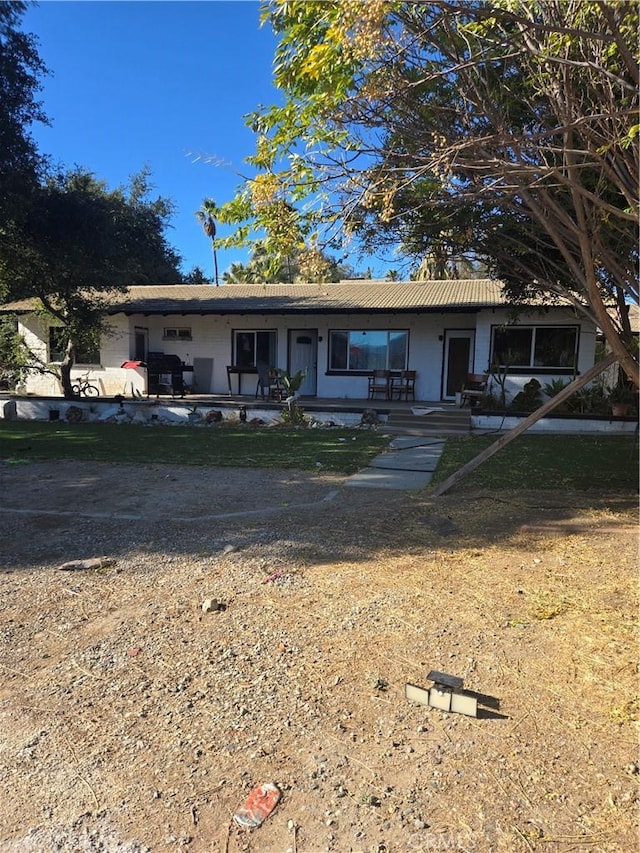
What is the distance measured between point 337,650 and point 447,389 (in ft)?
48.6

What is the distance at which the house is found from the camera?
52.9ft

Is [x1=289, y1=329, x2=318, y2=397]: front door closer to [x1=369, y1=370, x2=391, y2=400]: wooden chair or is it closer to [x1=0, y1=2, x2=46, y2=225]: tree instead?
[x1=369, y1=370, x2=391, y2=400]: wooden chair

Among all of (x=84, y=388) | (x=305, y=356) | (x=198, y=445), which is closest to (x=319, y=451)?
(x=198, y=445)

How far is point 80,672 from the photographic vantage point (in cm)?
309

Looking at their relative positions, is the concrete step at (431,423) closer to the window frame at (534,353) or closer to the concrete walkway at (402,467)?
the concrete walkway at (402,467)

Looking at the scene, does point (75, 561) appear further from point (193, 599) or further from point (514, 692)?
point (514, 692)

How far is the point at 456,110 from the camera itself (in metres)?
5.02

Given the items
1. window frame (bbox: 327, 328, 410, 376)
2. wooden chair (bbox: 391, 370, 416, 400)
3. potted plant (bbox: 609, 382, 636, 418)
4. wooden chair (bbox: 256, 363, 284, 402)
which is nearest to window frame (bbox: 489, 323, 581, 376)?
potted plant (bbox: 609, 382, 636, 418)

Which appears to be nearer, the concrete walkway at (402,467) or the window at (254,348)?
the concrete walkway at (402,467)

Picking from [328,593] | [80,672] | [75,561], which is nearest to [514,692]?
[328,593]

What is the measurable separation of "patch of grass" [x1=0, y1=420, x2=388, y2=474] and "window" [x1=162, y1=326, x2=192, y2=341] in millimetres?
6044

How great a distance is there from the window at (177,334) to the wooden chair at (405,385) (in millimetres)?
7588

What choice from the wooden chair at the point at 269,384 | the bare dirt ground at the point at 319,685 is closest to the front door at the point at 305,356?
the wooden chair at the point at 269,384

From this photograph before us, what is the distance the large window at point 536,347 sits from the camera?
16.0m
